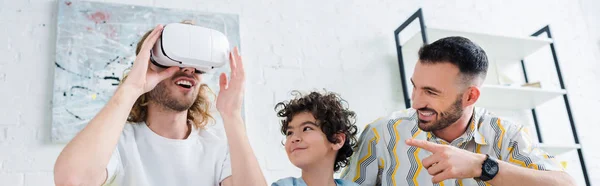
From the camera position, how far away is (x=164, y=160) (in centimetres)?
140

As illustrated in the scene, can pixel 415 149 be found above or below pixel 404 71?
below

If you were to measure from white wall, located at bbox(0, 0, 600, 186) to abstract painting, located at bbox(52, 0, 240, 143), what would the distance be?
0.15 feet

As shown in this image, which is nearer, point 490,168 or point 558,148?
point 490,168

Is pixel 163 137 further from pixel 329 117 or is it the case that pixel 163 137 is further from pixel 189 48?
pixel 329 117

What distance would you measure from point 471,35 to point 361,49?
20.2 inches

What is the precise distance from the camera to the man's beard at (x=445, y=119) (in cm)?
156

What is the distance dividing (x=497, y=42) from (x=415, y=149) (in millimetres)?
1271

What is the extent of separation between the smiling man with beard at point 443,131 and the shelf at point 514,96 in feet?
2.64

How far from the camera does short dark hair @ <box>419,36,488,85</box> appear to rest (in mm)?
1601

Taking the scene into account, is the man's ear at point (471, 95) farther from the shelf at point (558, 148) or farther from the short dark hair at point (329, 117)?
the shelf at point (558, 148)

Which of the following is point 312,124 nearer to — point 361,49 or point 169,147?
point 169,147

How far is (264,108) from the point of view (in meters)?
2.28

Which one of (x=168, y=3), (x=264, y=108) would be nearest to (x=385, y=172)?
(x=264, y=108)

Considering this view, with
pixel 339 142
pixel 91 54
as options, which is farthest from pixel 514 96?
pixel 91 54
